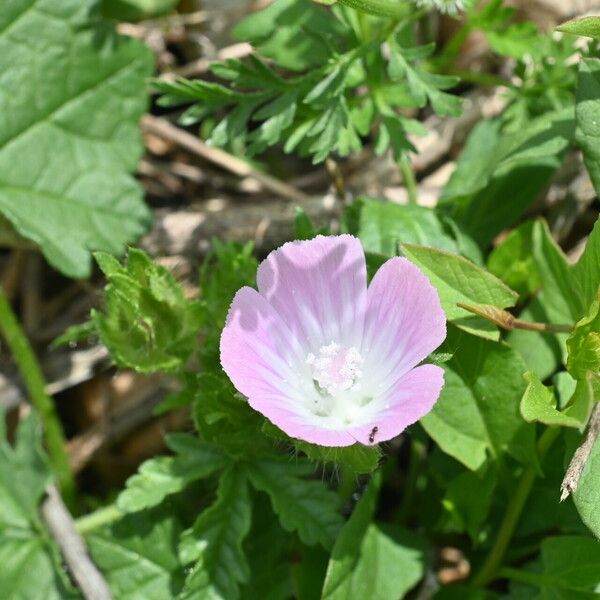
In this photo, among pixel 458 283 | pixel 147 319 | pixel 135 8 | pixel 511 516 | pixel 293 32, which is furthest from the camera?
pixel 135 8

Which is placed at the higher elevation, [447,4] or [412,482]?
[447,4]

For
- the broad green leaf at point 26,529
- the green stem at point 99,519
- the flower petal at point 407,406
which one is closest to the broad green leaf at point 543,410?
the flower petal at point 407,406

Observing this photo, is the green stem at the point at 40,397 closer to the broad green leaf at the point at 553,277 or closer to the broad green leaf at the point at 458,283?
the broad green leaf at the point at 458,283

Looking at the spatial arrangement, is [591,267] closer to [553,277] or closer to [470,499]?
[553,277]

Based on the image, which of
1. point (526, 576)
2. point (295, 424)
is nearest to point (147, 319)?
point (295, 424)

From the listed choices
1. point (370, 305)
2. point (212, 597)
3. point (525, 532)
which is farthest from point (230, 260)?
point (525, 532)

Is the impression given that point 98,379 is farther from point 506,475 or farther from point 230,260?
point 506,475

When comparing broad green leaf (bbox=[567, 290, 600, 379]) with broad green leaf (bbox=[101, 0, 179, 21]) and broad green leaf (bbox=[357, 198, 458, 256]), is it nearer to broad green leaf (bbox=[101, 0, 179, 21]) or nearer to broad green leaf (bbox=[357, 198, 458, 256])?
broad green leaf (bbox=[357, 198, 458, 256])
